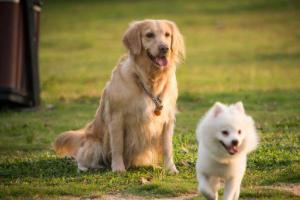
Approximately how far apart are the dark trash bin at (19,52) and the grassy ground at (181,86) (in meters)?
0.40

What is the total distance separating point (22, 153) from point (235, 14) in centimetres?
2902

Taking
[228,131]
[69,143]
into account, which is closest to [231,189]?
[228,131]

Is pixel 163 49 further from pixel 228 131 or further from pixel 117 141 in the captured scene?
pixel 228 131

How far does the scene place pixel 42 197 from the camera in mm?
8711

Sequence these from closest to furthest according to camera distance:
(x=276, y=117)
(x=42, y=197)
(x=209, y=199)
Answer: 1. (x=209, y=199)
2. (x=42, y=197)
3. (x=276, y=117)

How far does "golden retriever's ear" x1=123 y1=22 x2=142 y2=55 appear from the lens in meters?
10.2

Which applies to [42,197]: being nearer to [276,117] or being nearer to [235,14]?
[276,117]

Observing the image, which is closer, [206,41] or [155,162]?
[155,162]

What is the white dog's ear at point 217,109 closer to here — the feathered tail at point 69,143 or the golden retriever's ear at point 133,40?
the golden retriever's ear at point 133,40

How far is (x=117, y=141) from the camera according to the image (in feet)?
33.7

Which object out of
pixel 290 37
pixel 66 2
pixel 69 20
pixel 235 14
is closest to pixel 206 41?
pixel 290 37

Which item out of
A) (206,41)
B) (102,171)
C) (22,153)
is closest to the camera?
(102,171)

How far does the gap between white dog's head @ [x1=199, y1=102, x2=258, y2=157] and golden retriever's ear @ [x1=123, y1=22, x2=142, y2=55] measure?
2.45 m

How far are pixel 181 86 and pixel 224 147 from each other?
1302 centimetres
